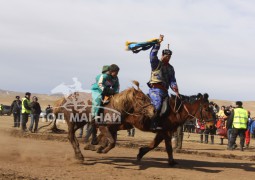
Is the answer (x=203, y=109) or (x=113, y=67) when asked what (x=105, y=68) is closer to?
(x=113, y=67)

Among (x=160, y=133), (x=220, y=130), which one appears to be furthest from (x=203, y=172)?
(x=220, y=130)

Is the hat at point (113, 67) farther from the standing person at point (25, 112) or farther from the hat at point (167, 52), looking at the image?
the standing person at point (25, 112)

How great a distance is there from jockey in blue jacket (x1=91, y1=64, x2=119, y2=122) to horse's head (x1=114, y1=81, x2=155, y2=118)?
15.6 inches

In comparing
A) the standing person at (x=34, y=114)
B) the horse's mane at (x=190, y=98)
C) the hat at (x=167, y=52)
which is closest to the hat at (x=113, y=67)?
the hat at (x=167, y=52)

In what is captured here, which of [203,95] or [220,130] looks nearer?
[203,95]

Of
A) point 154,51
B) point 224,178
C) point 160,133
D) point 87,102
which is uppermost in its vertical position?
point 154,51

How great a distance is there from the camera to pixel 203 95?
12.3 meters

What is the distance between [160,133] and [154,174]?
171 cm

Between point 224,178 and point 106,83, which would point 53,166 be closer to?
point 106,83

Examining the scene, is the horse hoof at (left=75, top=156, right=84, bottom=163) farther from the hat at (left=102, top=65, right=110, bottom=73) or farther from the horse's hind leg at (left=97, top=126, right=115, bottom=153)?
the hat at (left=102, top=65, right=110, bottom=73)

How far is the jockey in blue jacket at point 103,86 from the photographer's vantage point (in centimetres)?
1173

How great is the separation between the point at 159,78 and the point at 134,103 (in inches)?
40.9

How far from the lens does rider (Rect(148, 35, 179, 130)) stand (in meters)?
11.6

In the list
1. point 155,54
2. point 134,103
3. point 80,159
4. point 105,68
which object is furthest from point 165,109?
point 80,159
